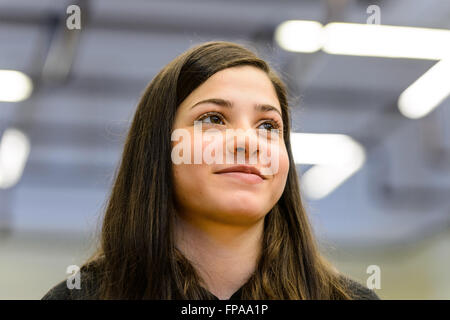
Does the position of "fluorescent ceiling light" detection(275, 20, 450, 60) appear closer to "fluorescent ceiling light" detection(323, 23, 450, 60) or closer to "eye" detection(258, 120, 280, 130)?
"fluorescent ceiling light" detection(323, 23, 450, 60)

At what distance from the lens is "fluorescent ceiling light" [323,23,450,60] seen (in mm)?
2781

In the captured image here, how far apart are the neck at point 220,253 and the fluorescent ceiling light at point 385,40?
1.99 metres

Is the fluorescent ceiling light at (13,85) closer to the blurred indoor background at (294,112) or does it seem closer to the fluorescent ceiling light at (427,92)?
the blurred indoor background at (294,112)

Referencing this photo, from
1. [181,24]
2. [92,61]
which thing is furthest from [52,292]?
[92,61]

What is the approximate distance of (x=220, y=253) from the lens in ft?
2.80

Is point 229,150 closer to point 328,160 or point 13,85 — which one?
point 13,85

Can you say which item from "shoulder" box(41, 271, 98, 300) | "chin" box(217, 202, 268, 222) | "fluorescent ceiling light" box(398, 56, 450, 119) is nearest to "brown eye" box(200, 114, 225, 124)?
"chin" box(217, 202, 268, 222)

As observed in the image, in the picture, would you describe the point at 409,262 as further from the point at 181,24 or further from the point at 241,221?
the point at 241,221

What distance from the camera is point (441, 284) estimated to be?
5301 mm

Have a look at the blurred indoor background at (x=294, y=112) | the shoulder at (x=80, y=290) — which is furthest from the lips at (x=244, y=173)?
the blurred indoor background at (x=294, y=112)

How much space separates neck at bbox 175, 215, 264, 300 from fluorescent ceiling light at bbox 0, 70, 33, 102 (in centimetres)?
275

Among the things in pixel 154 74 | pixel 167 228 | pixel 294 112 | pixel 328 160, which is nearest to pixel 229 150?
pixel 167 228

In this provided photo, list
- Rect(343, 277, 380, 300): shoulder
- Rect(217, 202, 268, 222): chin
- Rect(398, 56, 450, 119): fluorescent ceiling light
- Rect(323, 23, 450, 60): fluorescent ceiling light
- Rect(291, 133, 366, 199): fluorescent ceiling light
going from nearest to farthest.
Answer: Rect(217, 202, 268, 222): chin, Rect(343, 277, 380, 300): shoulder, Rect(323, 23, 450, 60): fluorescent ceiling light, Rect(398, 56, 450, 119): fluorescent ceiling light, Rect(291, 133, 366, 199): fluorescent ceiling light

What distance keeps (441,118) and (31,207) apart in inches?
110
